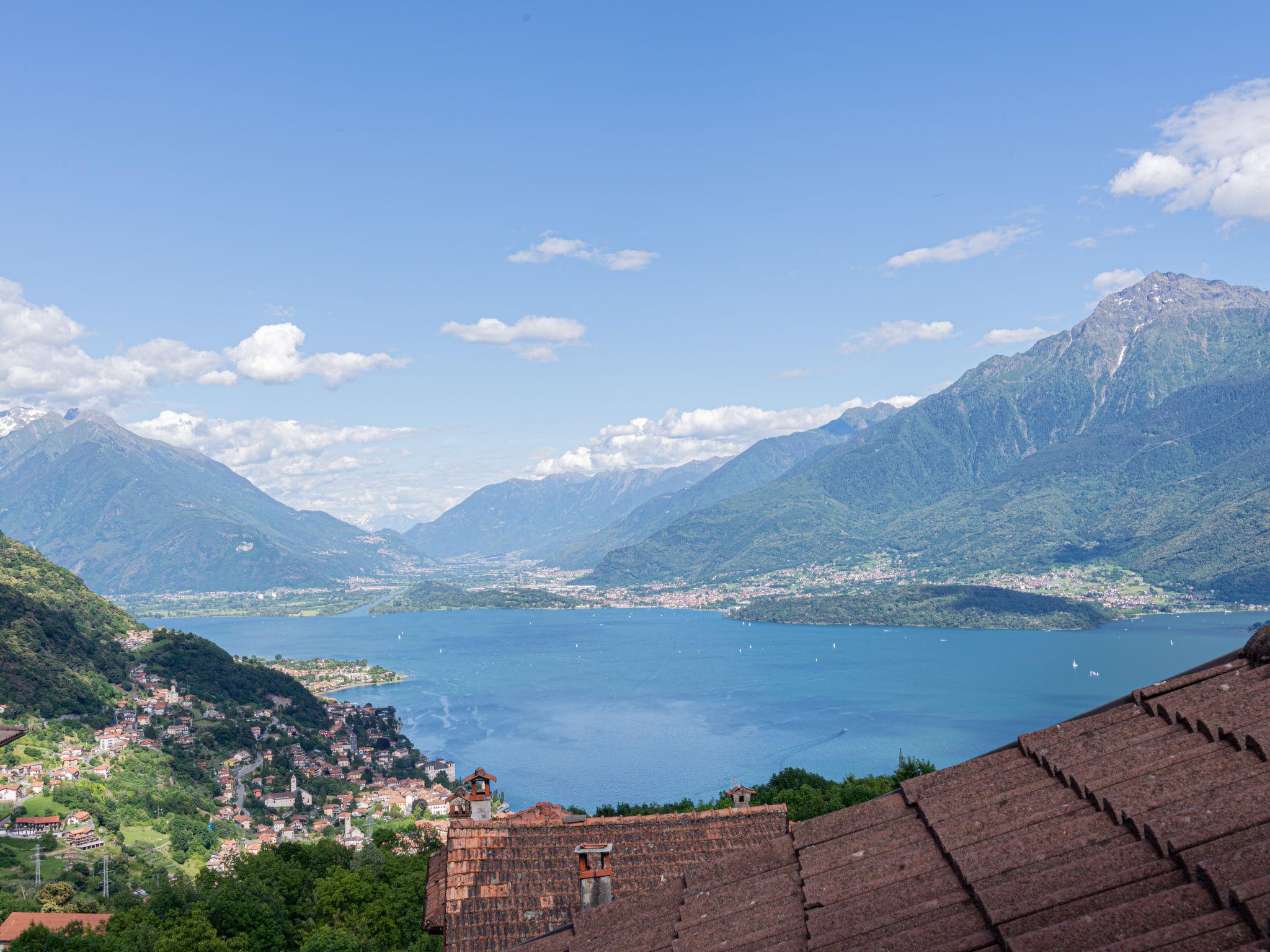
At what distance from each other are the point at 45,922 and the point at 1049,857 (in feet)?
114

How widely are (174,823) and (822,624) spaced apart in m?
133

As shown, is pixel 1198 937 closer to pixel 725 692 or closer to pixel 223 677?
pixel 223 677

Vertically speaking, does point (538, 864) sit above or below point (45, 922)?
above

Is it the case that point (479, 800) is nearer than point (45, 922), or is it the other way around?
point (479, 800)

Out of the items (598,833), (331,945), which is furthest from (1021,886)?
(331,945)

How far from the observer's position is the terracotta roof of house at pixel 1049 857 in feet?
8.73

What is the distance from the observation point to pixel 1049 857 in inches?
125

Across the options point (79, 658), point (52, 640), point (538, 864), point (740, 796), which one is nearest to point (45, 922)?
point (740, 796)

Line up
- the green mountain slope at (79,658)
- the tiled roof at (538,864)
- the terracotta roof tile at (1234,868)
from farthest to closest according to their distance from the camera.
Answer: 1. the green mountain slope at (79,658)
2. the tiled roof at (538,864)
3. the terracotta roof tile at (1234,868)

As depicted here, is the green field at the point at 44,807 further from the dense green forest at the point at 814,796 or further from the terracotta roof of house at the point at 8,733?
the terracotta roof of house at the point at 8,733

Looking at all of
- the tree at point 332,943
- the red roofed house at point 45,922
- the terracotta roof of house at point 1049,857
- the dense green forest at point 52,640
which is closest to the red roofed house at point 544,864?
the terracotta roof of house at point 1049,857

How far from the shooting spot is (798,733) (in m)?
80.8

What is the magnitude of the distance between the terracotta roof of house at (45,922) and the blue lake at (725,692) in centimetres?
3190

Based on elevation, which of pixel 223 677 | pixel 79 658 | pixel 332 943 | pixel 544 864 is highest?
pixel 79 658
